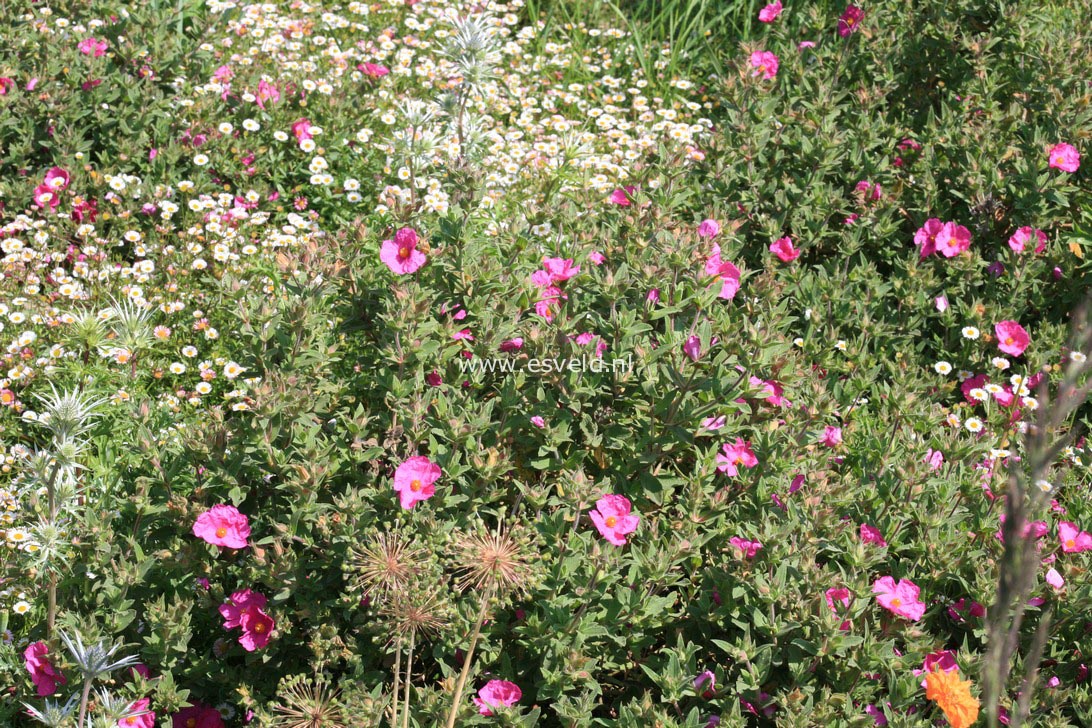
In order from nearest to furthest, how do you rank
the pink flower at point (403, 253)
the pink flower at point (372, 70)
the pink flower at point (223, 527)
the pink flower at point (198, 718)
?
the pink flower at point (223, 527) < the pink flower at point (198, 718) < the pink flower at point (403, 253) < the pink flower at point (372, 70)

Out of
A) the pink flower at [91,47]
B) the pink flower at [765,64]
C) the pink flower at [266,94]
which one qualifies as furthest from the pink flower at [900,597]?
the pink flower at [91,47]

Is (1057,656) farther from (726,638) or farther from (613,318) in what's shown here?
(613,318)

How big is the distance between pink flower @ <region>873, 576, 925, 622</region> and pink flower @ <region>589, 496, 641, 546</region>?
0.56 metres

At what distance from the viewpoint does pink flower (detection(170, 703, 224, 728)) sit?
97.6 inches

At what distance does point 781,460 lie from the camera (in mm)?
2564

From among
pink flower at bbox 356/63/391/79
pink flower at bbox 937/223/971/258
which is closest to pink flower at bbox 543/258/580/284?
pink flower at bbox 937/223/971/258

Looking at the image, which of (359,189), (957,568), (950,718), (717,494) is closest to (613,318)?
(717,494)

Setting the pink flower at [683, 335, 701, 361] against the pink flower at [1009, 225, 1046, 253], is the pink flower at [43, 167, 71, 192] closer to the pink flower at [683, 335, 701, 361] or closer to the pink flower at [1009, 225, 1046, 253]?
the pink flower at [683, 335, 701, 361]

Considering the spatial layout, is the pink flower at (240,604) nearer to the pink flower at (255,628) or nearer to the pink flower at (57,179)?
the pink flower at (255,628)

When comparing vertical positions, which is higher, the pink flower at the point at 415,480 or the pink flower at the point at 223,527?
the pink flower at the point at 415,480

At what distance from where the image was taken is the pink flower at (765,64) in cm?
383

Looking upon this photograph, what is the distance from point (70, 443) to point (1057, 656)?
7.33ft

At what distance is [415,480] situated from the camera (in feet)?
7.73

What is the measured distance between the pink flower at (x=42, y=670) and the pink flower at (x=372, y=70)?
3.31m
